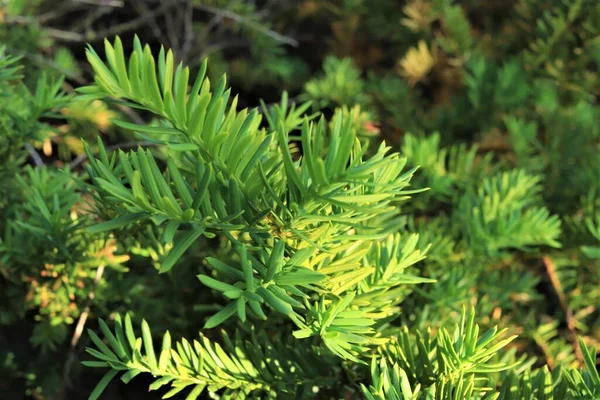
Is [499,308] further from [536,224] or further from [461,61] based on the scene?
[461,61]

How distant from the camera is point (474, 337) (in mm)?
282

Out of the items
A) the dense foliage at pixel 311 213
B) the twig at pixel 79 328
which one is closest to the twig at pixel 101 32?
the dense foliage at pixel 311 213

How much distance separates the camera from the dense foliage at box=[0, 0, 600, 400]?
258 mm

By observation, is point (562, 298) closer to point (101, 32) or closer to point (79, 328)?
point (79, 328)

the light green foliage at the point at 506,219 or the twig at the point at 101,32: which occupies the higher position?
the twig at the point at 101,32

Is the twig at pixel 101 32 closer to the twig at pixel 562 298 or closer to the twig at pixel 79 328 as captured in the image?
the twig at pixel 79 328

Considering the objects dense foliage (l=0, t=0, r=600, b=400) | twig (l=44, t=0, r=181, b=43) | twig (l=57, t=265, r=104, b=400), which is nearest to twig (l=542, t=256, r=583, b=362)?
dense foliage (l=0, t=0, r=600, b=400)

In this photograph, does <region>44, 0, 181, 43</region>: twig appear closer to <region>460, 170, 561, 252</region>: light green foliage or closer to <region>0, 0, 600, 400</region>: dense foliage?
<region>0, 0, 600, 400</region>: dense foliage

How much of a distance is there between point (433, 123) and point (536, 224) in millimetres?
268

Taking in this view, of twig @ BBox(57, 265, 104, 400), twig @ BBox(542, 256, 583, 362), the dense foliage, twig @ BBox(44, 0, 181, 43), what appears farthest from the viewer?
twig @ BBox(44, 0, 181, 43)

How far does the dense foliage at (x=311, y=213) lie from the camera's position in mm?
258

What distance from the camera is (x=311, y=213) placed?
265mm

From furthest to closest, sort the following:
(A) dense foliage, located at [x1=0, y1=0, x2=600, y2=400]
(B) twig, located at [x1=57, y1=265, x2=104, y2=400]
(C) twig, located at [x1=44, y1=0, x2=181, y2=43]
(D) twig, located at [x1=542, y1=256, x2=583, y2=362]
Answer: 1. (C) twig, located at [x1=44, y1=0, x2=181, y2=43]
2. (D) twig, located at [x1=542, y1=256, x2=583, y2=362]
3. (B) twig, located at [x1=57, y1=265, x2=104, y2=400]
4. (A) dense foliage, located at [x1=0, y1=0, x2=600, y2=400]

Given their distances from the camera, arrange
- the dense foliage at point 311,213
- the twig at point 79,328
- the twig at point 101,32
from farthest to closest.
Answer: the twig at point 101,32 < the twig at point 79,328 < the dense foliage at point 311,213
